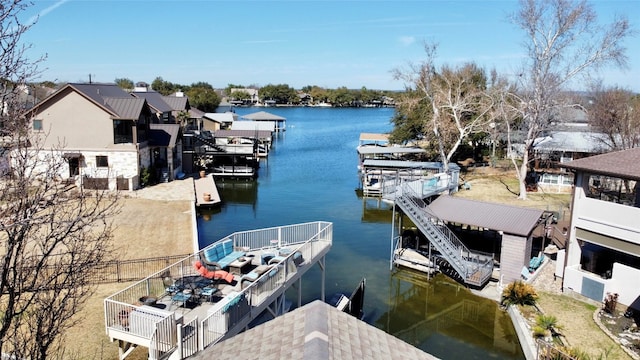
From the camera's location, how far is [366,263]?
25.2m

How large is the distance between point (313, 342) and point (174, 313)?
4.78 m

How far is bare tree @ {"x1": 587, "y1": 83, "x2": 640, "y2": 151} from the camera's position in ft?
122

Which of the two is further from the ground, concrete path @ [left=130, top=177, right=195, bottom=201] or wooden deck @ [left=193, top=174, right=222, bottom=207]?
concrete path @ [left=130, top=177, right=195, bottom=201]

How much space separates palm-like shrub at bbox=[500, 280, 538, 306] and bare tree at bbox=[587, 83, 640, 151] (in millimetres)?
22948

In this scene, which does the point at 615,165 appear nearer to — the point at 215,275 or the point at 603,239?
the point at 603,239

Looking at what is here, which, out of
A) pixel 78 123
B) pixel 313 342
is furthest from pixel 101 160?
pixel 313 342

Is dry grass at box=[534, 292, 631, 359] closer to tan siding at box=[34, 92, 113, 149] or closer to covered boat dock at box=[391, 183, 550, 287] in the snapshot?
covered boat dock at box=[391, 183, 550, 287]

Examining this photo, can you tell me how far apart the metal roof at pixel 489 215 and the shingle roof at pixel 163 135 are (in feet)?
83.2

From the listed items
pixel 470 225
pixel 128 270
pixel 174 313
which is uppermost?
pixel 174 313

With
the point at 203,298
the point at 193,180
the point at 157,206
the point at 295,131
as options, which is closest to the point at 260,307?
the point at 203,298

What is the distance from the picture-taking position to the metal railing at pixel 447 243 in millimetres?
21500

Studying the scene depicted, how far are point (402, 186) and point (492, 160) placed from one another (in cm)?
2958

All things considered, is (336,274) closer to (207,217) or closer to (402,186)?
(402,186)

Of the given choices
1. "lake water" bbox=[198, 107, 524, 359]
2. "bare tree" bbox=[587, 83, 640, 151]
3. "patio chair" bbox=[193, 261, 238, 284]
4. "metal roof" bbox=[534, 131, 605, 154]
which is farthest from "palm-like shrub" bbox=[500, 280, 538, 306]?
"metal roof" bbox=[534, 131, 605, 154]
